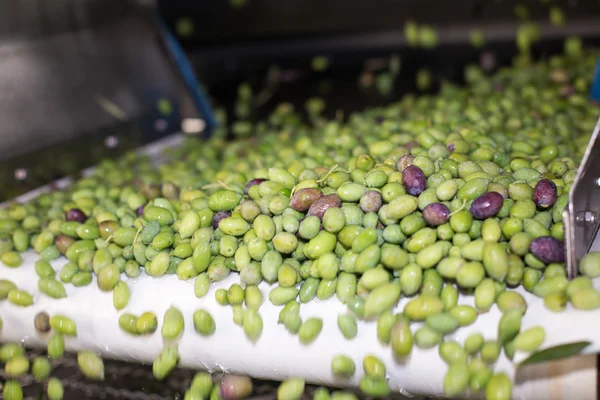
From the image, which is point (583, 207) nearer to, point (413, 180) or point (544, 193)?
point (544, 193)

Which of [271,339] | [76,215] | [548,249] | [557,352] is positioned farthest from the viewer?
[76,215]

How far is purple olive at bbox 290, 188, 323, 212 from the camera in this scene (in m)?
1.33

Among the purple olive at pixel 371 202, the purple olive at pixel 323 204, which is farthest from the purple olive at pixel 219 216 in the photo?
the purple olive at pixel 371 202

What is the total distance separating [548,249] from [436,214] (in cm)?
25

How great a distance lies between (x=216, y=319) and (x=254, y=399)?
0.22m

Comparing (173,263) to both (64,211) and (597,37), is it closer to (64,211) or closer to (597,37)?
(64,211)

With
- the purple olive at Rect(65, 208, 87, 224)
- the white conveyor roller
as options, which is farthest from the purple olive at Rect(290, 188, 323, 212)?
the purple olive at Rect(65, 208, 87, 224)

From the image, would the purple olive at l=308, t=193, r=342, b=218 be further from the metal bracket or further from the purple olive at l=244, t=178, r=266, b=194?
the metal bracket

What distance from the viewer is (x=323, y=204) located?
130cm

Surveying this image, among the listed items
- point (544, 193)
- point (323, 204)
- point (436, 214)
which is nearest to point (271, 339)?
point (323, 204)

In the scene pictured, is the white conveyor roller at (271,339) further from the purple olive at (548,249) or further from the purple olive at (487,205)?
the purple olive at (487,205)

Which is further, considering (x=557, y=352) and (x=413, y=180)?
(x=413, y=180)

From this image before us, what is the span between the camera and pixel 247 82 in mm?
3973

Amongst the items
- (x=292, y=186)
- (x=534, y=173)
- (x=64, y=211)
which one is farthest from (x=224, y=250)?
(x=534, y=173)
